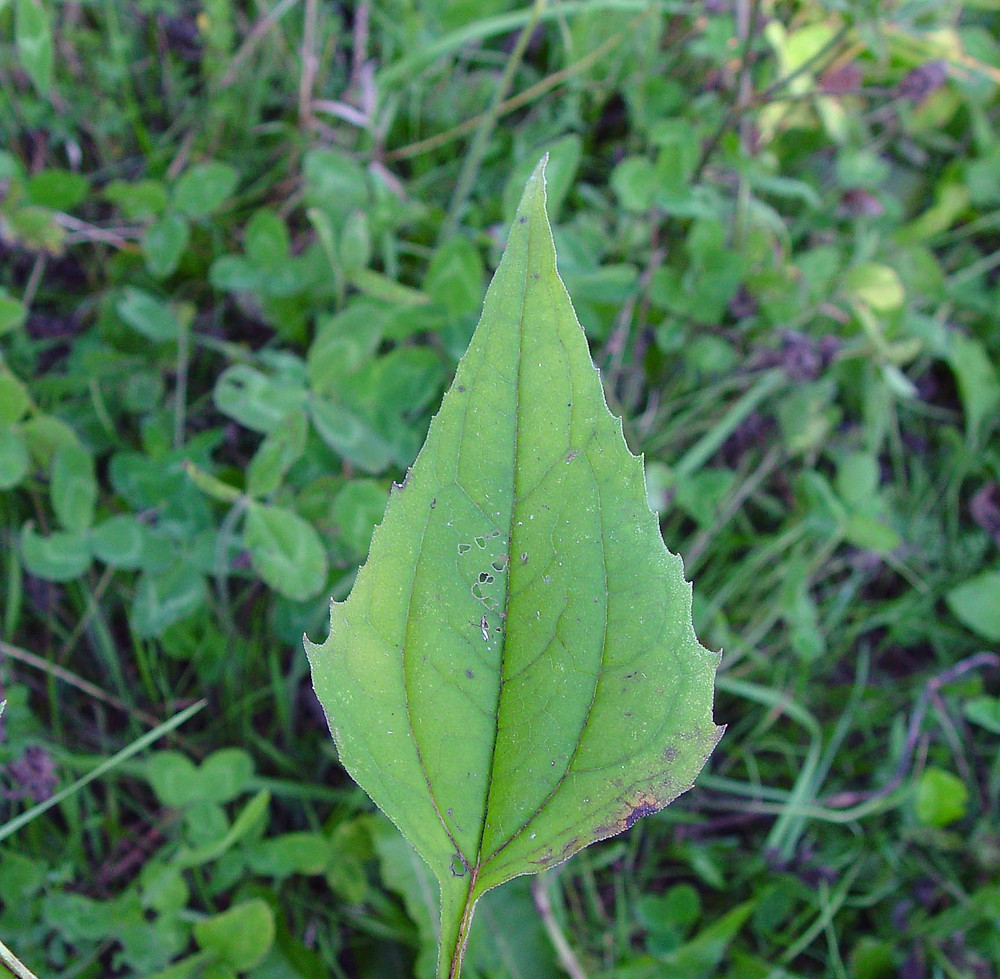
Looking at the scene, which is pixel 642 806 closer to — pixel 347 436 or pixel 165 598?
pixel 347 436

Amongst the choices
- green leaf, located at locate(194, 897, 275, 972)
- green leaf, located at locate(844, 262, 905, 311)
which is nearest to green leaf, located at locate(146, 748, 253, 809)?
green leaf, located at locate(194, 897, 275, 972)

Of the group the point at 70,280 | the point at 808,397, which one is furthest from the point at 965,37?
the point at 70,280

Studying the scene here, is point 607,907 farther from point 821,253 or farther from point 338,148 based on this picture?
point 338,148

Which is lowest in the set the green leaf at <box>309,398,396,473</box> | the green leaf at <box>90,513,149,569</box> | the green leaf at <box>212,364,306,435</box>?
the green leaf at <box>90,513,149,569</box>

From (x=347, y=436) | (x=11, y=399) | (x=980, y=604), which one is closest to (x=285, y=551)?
(x=347, y=436)

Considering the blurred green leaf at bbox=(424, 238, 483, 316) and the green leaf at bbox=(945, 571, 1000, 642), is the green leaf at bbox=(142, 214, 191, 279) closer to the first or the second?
the blurred green leaf at bbox=(424, 238, 483, 316)
